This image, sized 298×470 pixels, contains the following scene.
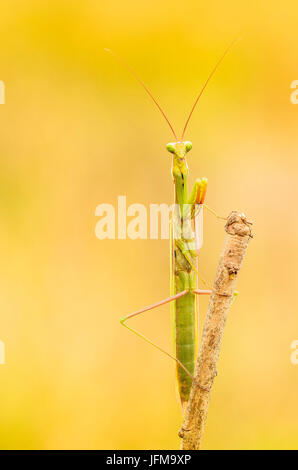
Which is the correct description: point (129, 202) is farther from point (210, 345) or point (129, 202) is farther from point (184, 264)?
point (210, 345)

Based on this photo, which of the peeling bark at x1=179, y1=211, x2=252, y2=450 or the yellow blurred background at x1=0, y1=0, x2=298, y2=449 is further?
the yellow blurred background at x1=0, y1=0, x2=298, y2=449

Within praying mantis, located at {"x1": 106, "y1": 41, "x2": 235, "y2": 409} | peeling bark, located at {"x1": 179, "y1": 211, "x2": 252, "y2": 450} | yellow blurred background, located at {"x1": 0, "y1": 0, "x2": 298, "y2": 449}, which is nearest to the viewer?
peeling bark, located at {"x1": 179, "y1": 211, "x2": 252, "y2": 450}

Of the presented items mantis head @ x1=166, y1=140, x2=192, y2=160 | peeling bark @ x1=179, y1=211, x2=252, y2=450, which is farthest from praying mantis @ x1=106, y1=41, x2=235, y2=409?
peeling bark @ x1=179, y1=211, x2=252, y2=450

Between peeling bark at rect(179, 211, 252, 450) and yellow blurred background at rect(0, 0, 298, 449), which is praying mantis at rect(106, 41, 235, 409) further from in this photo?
yellow blurred background at rect(0, 0, 298, 449)

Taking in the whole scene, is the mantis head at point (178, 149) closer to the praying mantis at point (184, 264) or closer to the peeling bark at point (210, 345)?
the praying mantis at point (184, 264)

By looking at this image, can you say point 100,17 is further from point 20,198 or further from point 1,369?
point 1,369

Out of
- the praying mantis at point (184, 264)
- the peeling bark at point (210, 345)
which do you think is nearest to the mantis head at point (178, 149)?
the praying mantis at point (184, 264)

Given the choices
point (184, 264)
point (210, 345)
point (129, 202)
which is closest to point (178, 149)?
point (184, 264)
